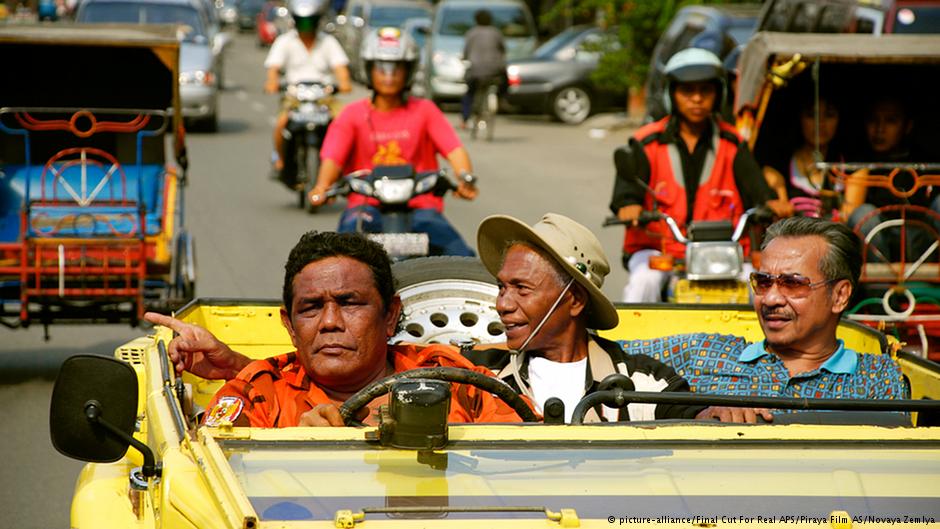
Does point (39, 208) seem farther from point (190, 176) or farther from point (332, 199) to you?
point (190, 176)

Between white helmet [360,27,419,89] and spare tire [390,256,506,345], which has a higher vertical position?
white helmet [360,27,419,89]

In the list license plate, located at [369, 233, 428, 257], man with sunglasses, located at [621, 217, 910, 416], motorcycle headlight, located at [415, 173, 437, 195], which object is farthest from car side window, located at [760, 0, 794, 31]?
man with sunglasses, located at [621, 217, 910, 416]

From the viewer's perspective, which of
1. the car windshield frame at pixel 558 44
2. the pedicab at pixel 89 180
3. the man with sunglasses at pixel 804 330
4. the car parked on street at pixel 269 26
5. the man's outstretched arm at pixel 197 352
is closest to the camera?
the man's outstretched arm at pixel 197 352

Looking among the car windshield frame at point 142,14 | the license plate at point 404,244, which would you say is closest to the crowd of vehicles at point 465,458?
the license plate at point 404,244

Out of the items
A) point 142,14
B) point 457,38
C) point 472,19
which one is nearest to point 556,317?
point 142,14

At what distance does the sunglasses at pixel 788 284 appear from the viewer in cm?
478

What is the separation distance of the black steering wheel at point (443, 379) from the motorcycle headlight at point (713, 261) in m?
3.65

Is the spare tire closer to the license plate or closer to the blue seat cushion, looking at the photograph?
the license plate

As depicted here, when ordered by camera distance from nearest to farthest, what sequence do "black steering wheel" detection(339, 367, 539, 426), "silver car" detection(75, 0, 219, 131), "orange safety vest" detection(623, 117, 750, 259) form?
"black steering wheel" detection(339, 367, 539, 426)
"orange safety vest" detection(623, 117, 750, 259)
"silver car" detection(75, 0, 219, 131)

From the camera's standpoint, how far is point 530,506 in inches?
116

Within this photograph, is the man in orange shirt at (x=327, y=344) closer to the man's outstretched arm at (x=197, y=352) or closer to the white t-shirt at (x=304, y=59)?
the man's outstretched arm at (x=197, y=352)

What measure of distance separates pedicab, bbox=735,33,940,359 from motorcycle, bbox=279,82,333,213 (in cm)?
689

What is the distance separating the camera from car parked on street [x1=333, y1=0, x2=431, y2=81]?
3344 cm

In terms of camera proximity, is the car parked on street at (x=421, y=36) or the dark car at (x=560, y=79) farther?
the car parked on street at (x=421, y=36)
